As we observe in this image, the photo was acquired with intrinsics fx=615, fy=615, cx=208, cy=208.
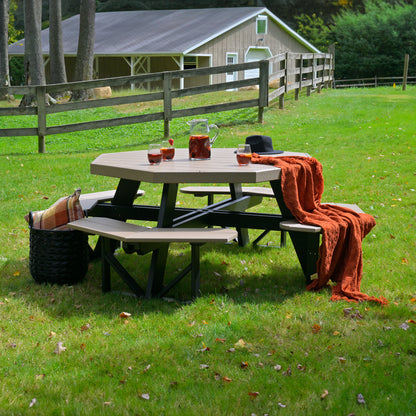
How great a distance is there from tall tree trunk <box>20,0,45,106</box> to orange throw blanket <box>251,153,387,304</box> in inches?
602

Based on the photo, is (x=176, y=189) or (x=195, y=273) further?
(x=176, y=189)

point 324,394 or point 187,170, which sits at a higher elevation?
point 187,170

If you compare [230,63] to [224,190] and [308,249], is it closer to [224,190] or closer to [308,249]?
[224,190]

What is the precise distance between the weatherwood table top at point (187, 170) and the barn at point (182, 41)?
2122 cm

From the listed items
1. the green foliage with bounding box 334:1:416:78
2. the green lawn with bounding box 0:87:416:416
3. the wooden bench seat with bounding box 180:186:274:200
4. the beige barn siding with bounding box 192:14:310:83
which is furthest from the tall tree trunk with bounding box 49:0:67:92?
the green foliage with bounding box 334:1:416:78

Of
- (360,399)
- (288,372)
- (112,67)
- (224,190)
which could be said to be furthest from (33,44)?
(360,399)

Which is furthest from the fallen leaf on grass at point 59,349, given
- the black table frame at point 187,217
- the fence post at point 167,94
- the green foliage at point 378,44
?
the green foliage at point 378,44

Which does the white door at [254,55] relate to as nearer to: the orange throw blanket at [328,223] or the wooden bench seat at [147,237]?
the orange throw blanket at [328,223]

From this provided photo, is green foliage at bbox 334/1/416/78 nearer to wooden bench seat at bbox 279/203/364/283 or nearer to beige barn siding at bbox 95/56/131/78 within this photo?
beige barn siding at bbox 95/56/131/78

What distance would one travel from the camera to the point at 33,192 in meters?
8.21

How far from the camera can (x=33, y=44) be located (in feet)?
61.4

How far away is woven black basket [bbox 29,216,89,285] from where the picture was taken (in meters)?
4.84

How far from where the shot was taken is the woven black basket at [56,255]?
191 inches

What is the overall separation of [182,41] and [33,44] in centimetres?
909
